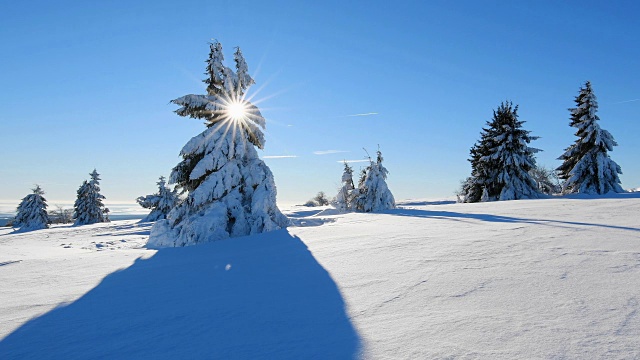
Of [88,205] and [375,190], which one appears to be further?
[88,205]

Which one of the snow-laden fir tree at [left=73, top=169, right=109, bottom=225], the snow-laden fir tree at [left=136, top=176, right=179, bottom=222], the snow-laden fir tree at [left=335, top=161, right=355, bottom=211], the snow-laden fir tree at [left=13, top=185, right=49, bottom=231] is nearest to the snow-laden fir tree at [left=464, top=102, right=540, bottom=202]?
the snow-laden fir tree at [left=335, top=161, right=355, bottom=211]

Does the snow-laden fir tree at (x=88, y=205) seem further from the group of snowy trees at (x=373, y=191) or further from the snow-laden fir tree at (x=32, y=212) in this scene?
the group of snowy trees at (x=373, y=191)

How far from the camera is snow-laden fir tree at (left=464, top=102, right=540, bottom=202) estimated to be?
74.8 feet

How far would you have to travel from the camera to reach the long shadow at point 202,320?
242 cm

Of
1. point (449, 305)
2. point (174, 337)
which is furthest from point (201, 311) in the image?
point (449, 305)

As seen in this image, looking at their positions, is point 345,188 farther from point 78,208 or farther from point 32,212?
point 32,212

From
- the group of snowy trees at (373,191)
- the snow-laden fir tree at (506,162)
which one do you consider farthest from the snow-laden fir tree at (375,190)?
the snow-laden fir tree at (506,162)

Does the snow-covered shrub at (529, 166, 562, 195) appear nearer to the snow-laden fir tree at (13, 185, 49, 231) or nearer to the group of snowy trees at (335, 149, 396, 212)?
the group of snowy trees at (335, 149, 396, 212)

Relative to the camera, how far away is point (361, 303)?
310 cm

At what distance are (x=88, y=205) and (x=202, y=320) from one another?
4292 centimetres

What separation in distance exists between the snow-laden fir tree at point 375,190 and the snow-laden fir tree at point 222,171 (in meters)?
11.4

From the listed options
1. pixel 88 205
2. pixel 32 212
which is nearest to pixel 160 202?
pixel 88 205

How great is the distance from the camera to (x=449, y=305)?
281 centimetres

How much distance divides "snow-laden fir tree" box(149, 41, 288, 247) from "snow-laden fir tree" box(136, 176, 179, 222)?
77.2ft
